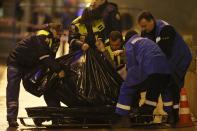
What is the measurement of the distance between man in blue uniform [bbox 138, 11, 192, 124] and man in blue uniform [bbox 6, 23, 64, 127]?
1332 mm

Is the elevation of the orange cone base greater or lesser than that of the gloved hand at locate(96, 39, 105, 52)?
lesser

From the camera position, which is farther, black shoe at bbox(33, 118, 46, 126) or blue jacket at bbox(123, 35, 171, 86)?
black shoe at bbox(33, 118, 46, 126)

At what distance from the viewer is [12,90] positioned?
1098cm

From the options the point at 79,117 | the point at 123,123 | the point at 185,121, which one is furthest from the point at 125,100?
the point at 185,121

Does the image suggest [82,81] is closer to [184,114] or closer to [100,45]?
[100,45]

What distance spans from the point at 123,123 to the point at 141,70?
2.91 ft

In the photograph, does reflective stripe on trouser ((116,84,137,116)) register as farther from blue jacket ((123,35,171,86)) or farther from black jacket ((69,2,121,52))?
black jacket ((69,2,121,52))

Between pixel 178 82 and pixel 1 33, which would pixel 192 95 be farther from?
pixel 1 33

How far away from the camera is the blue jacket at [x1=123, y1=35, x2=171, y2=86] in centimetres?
1025

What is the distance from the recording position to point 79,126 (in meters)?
10.8

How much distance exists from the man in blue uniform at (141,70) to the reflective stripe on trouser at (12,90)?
1.57 metres

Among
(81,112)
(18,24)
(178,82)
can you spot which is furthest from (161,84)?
(18,24)

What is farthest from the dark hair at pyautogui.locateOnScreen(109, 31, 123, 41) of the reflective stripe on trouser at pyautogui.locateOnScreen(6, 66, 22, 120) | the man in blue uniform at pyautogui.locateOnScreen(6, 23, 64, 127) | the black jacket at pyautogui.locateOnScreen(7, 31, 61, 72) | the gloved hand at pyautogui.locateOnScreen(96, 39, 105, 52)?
the reflective stripe on trouser at pyautogui.locateOnScreen(6, 66, 22, 120)

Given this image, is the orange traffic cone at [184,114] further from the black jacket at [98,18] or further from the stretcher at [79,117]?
A: the black jacket at [98,18]
